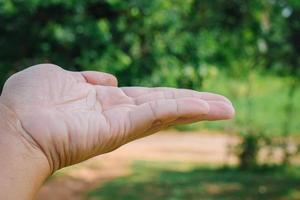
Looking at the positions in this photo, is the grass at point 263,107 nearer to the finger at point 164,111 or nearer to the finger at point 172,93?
the finger at point 172,93

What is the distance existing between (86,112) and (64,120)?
88 millimetres

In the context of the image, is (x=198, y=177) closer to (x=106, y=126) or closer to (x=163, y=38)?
(x=163, y=38)

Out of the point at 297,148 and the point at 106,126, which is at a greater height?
the point at 106,126

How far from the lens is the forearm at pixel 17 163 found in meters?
2.07

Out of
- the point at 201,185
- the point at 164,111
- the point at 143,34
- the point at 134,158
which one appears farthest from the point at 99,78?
the point at 134,158

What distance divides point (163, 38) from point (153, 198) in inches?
129

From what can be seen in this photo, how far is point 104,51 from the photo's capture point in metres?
5.29

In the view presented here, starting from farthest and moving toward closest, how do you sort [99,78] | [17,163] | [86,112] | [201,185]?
[201,185], [99,78], [86,112], [17,163]

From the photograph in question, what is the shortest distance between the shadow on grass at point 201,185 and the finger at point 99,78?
6082 mm

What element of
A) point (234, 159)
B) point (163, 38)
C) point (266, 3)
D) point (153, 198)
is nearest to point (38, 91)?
point (163, 38)

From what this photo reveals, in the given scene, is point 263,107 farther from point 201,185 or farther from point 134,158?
point 201,185

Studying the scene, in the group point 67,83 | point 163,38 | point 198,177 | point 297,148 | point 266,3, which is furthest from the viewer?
point 297,148

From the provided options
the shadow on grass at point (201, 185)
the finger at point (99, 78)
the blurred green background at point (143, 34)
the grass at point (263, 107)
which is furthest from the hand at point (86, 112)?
the grass at point (263, 107)

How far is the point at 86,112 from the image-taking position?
225 cm
